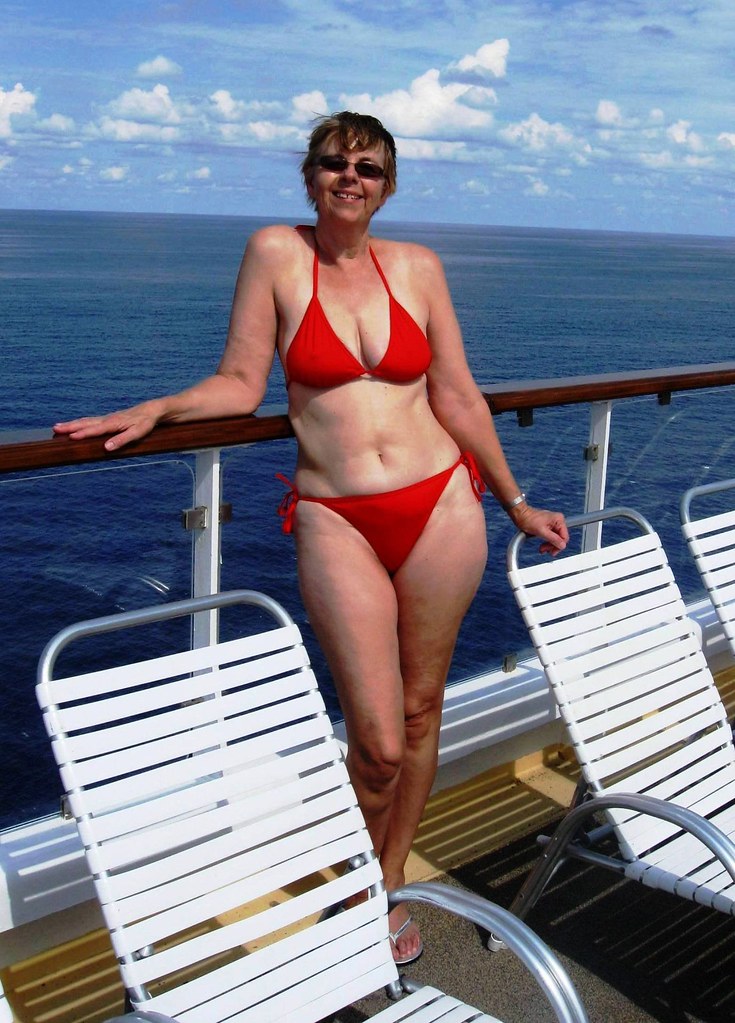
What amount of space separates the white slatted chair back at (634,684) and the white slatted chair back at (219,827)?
2.33 ft

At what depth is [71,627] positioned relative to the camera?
210 cm

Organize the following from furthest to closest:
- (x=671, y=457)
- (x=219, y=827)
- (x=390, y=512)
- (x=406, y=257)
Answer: (x=671, y=457), (x=406, y=257), (x=390, y=512), (x=219, y=827)

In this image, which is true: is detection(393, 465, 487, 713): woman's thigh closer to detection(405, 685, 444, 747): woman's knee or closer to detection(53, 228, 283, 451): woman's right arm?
detection(405, 685, 444, 747): woman's knee

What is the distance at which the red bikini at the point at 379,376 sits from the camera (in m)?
2.43

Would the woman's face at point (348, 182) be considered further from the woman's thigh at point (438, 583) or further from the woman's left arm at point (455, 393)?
the woman's thigh at point (438, 583)

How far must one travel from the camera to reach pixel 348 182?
2.42 meters

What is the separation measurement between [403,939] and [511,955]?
284 millimetres

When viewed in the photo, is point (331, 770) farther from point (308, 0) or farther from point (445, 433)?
point (308, 0)

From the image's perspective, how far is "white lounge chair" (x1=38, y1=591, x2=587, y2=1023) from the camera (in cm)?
196

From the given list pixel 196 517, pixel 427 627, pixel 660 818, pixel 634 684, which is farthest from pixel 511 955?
pixel 196 517

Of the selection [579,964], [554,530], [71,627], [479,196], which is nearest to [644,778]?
[579,964]

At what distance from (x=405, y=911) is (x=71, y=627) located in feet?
3.88

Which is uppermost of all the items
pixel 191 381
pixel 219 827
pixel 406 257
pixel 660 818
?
pixel 406 257

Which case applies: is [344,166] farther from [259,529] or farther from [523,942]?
[523,942]
